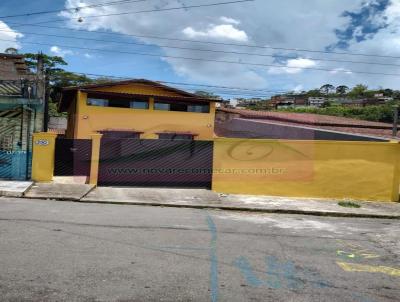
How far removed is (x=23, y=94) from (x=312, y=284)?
14741 millimetres

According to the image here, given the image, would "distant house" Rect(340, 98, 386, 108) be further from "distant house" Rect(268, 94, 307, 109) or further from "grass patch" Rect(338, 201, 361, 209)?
"grass patch" Rect(338, 201, 361, 209)

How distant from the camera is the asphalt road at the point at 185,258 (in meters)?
5.37

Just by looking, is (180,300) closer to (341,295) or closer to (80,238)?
(341,295)

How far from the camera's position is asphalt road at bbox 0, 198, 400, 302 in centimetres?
537

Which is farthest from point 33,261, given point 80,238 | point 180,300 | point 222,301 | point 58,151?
point 58,151

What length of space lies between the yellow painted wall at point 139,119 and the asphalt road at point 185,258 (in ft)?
57.0

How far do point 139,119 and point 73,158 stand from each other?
43.6 feet

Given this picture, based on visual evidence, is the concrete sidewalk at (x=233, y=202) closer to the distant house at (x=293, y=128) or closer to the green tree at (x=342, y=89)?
the distant house at (x=293, y=128)

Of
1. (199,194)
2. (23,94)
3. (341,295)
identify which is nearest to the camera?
(341,295)

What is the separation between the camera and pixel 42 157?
15.1 m

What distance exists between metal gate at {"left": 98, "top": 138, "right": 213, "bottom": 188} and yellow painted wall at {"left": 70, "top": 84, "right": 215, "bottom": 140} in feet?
41.2

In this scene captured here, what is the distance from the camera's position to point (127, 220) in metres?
9.80

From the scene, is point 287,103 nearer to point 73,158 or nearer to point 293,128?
point 293,128

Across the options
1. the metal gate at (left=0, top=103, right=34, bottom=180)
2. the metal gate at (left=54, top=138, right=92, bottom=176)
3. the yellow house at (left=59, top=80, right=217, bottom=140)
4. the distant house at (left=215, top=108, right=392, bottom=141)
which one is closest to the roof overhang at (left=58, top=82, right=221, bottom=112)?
the yellow house at (left=59, top=80, right=217, bottom=140)
